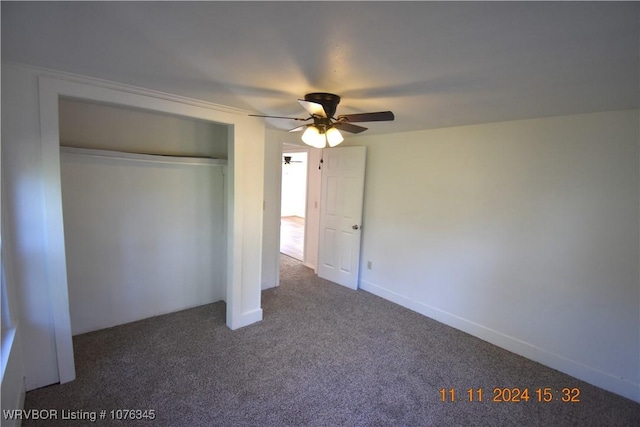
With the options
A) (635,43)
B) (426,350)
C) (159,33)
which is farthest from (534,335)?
(159,33)

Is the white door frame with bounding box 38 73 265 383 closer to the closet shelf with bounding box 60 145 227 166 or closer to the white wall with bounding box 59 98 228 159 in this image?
the white wall with bounding box 59 98 228 159

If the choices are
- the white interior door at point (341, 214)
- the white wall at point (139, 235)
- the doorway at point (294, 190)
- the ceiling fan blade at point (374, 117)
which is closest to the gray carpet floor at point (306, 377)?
the white wall at point (139, 235)

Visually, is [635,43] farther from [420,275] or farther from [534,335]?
[420,275]

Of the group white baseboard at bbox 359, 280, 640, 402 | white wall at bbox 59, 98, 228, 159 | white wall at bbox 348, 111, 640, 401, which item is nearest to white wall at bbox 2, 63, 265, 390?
white wall at bbox 59, 98, 228, 159

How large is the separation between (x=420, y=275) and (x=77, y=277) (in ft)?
11.7

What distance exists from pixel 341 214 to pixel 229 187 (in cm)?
192

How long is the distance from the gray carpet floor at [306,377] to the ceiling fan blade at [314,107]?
2046mm

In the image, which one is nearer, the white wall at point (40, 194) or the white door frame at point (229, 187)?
the white wall at point (40, 194)

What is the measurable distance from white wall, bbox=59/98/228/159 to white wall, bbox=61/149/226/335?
0.49 feet

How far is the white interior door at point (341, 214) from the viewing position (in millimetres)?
4262

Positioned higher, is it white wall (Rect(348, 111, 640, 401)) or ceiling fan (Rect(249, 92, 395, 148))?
ceiling fan (Rect(249, 92, 395, 148))

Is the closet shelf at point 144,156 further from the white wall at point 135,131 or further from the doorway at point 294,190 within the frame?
the doorway at point 294,190

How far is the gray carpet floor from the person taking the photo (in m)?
2.10

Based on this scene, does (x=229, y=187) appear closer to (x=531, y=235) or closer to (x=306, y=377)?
(x=306, y=377)
